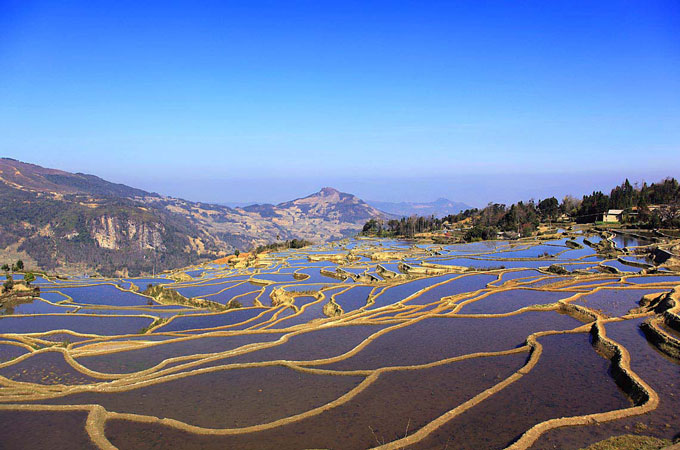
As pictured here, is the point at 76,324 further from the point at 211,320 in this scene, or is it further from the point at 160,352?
the point at 160,352

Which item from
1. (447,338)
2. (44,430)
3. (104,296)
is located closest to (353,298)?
(447,338)

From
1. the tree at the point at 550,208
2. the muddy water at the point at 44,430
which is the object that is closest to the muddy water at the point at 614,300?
the muddy water at the point at 44,430

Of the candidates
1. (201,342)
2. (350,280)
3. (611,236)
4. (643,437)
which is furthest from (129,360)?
(611,236)

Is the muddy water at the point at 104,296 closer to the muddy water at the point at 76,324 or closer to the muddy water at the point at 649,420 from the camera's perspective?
the muddy water at the point at 76,324

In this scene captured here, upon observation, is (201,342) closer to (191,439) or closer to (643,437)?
(191,439)

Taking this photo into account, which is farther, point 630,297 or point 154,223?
point 154,223

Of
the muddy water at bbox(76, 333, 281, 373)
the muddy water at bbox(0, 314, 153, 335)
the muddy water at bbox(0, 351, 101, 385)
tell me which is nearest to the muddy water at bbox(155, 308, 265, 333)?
the muddy water at bbox(0, 314, 153, 335)

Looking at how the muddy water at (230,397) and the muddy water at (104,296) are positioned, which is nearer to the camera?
the muddy water at (230,397)

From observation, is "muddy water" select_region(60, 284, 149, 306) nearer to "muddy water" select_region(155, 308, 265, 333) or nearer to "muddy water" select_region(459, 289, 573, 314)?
"muddy water" select_region(155, 308, 265, 333)
